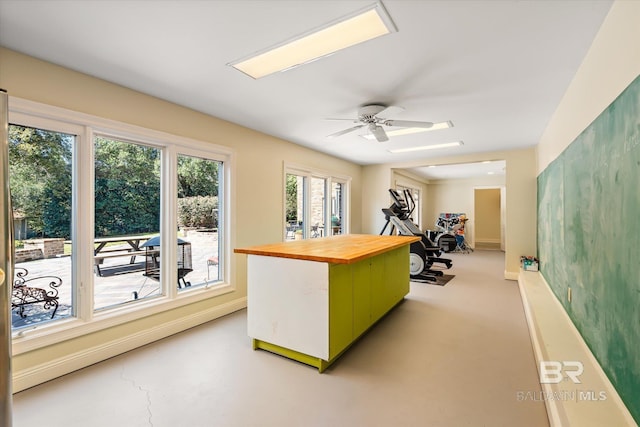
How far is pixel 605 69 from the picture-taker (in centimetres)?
172

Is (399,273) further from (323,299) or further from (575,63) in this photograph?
(575,63)

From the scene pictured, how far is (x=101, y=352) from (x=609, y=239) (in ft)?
12.4

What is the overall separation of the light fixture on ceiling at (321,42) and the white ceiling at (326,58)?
58 millimetres

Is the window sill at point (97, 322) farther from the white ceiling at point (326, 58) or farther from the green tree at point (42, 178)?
the white ceiling at point (326, 58)

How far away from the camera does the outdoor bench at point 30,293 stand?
2.15 metres

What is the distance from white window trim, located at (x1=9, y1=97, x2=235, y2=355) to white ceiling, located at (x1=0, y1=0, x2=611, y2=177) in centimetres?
41

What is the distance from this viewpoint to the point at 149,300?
2916mm

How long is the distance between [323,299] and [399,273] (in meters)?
1.81

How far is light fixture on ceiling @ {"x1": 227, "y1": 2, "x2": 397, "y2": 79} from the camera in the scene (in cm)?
172

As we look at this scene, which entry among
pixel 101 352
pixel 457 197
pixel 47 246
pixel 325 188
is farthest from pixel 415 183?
pixel 47 246

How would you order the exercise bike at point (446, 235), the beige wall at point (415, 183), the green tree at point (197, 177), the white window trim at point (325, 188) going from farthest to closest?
the exercise bike at point (446, 235)
the beige wall at point (415, 183)
the white window trim at point (325, 188)
the green tree at point (197, 177)

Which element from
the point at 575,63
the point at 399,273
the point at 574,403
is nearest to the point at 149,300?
the point at 399,273

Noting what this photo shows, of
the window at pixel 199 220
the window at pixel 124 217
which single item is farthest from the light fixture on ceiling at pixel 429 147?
the window at pixel 124 217

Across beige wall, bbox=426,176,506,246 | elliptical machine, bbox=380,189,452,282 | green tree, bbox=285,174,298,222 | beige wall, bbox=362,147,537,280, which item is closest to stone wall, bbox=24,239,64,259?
green tree, bbox=285,174,298,222
